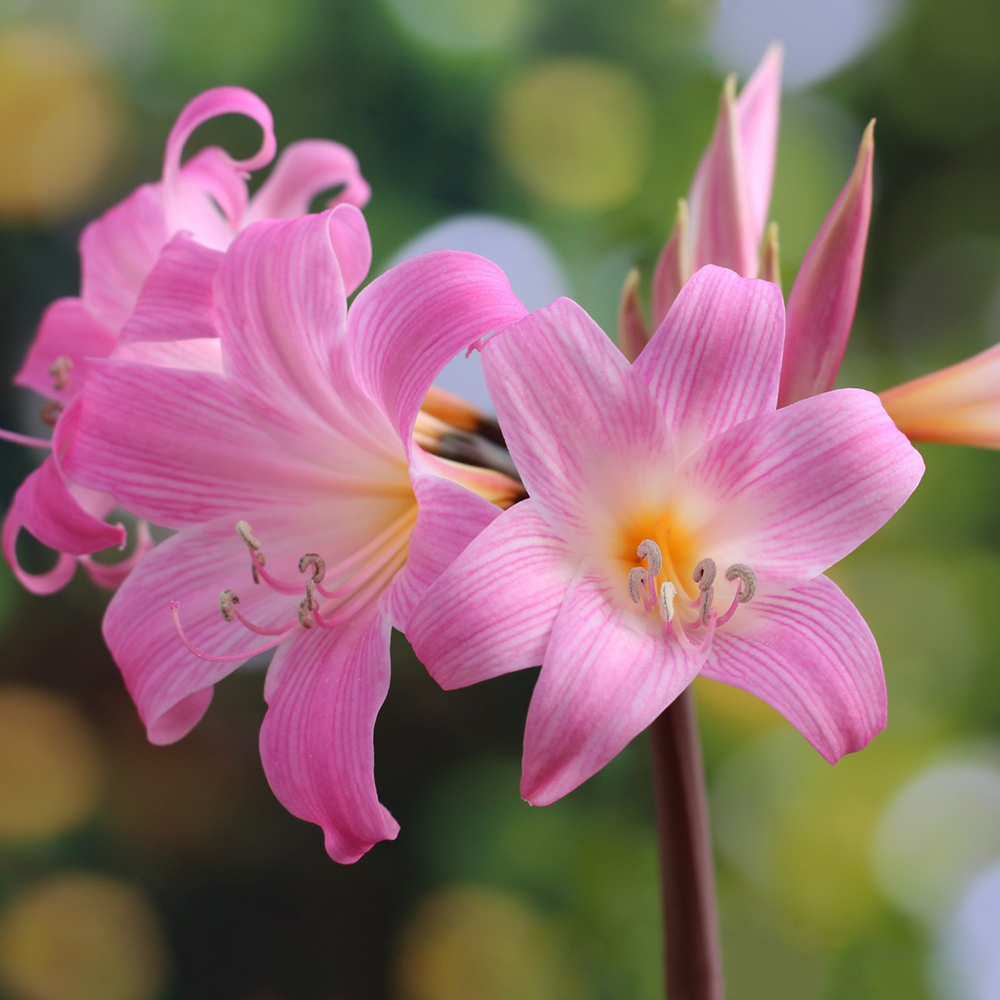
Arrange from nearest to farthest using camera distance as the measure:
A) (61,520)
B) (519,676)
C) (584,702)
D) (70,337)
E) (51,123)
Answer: (584,702), (61,520), (70,337), (519,676), (51,123)

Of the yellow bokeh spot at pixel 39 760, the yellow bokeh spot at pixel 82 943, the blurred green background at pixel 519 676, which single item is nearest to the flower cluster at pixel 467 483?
the blurred green background at pixel 519 676

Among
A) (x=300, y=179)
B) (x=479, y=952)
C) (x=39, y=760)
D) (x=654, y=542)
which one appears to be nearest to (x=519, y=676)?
(x=479, y=952)

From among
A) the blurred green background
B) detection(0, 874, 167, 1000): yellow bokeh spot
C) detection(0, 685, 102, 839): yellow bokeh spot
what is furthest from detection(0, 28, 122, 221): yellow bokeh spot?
detection(0, 874, 167, 1000): yellow bokeh spot

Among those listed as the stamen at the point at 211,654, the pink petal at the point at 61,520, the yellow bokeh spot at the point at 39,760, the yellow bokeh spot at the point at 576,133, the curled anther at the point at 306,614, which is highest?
the yellow bokeh spot at the point at 576,133

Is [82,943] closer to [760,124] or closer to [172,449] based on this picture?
[172,449]

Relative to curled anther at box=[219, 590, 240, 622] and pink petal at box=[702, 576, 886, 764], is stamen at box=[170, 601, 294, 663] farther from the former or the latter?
pink petal at box=[702, 576, 886, 764]

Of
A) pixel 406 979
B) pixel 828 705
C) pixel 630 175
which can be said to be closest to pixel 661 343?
pixel 828 705

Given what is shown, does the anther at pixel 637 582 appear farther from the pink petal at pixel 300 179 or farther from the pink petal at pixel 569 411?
the pink petal at pixel 300 179
